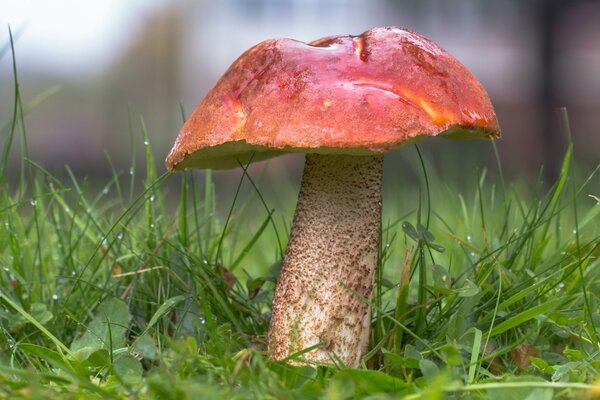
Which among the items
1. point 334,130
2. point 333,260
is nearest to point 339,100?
point 334,130

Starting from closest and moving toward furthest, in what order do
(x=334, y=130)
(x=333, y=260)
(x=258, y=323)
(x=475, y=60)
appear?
(x=334, y=130) → (x=333, y=260) → (x=258, y=323) → (x=475, y=60)

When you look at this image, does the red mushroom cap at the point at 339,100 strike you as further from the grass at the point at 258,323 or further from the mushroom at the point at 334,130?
the grass at the point at 258,323

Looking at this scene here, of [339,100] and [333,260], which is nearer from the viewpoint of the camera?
[339,100]

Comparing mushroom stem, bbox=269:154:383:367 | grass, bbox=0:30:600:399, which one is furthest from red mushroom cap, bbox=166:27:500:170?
grass, bbox=0:30:600:399

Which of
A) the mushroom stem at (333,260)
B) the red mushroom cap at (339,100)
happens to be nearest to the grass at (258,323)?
the mushroom stem at (333,260)

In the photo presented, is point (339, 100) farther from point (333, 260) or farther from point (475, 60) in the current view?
point (475, 60)

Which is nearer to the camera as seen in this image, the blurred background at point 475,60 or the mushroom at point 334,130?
the mushroom at point 334,130

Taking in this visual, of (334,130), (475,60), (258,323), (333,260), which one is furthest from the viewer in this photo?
(475,60)

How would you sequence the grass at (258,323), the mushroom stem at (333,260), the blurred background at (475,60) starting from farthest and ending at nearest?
1. the blurred background at (475,60)
2. the mushroom stem at (333,260)
3. the grass at (258,323)
